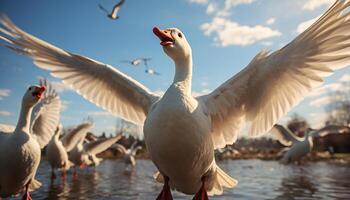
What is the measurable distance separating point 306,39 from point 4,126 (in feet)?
19.6

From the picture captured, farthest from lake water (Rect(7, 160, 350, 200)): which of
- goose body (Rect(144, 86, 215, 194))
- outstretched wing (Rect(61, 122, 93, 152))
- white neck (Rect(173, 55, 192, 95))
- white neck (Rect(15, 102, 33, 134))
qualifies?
white neck (Rect(173, 55, 192, 95))

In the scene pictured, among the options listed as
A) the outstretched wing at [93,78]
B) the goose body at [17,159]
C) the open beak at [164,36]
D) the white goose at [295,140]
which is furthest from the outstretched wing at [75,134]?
the open beak at [164,36]

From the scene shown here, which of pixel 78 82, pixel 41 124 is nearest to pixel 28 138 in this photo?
pixel 78 82

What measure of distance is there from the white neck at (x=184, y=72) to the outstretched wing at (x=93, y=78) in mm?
1026

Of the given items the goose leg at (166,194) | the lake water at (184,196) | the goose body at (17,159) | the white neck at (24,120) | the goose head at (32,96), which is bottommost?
the lake water at (184,196)

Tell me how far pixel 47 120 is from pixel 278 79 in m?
6.19

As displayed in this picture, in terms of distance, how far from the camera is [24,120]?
19.6ft

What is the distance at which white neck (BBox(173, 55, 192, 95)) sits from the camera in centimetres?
457

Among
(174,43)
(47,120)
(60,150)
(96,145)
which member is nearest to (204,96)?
(174,43)

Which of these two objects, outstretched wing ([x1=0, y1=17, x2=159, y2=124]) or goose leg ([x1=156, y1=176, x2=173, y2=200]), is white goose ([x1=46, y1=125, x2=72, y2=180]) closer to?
outstretched wing ([x1=0, y1=17, x2=159, y2=124])

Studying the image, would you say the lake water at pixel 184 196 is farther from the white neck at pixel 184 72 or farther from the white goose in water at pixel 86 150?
the white goose in water at pixel 86 150

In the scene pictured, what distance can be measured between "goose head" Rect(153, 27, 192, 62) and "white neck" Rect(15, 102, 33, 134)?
3286mm

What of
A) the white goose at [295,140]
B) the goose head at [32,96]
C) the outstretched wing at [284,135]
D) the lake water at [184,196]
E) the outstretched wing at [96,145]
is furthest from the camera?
the outstretched wing at [96,145]

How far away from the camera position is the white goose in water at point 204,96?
4.07 metres
